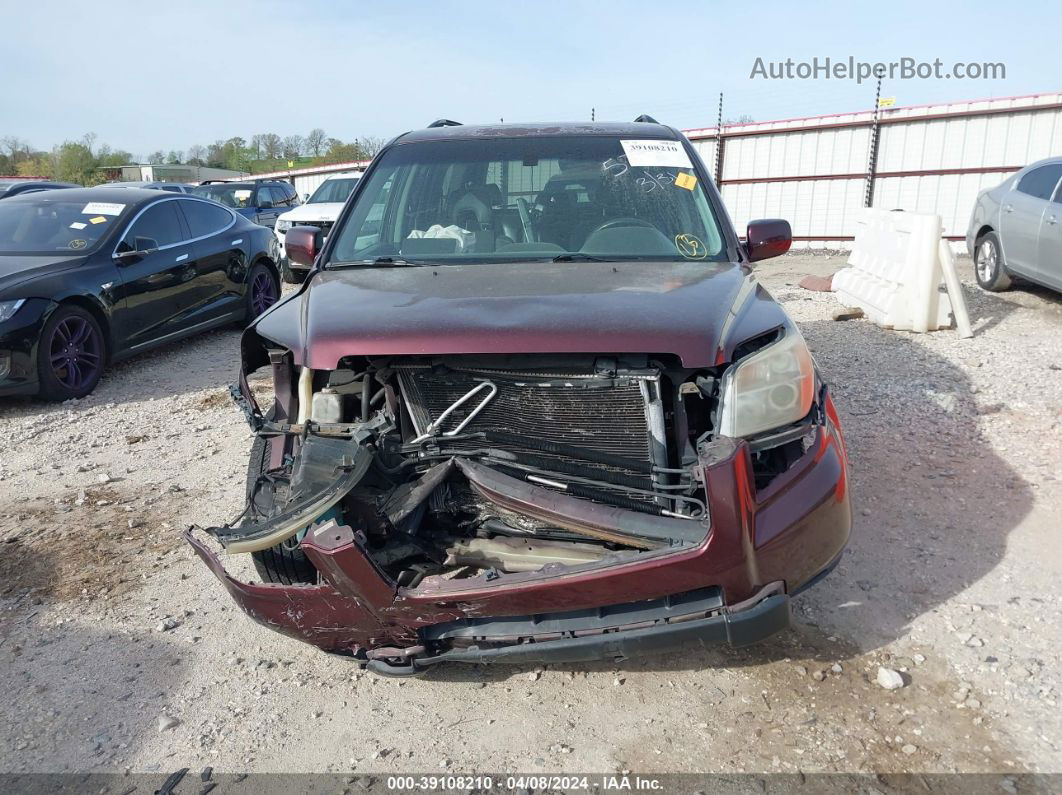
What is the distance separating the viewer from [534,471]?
2451mm

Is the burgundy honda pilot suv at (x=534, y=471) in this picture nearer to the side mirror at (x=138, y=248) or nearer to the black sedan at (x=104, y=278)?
the black sedan at (x=104, y=278)

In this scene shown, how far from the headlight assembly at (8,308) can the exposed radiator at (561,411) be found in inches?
178

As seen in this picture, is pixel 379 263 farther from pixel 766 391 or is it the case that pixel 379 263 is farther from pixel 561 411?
pixel 766 391

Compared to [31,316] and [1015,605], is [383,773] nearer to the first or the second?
[1015,605]

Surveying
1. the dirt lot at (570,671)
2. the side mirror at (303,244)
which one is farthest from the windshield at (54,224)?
the side mirror at (303,244)

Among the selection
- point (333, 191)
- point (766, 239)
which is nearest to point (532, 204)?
point (766, 239)

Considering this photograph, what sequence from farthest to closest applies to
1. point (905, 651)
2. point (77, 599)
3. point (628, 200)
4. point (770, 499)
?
1. point (628, 200)
2. point (77, 599)
3. point (905, 651)
4. point (770, 499)

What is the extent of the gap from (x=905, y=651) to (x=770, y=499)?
40.5 inches

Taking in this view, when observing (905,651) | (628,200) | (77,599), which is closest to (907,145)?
(628,200)

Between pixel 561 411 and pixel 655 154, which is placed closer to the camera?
pixel 561 411

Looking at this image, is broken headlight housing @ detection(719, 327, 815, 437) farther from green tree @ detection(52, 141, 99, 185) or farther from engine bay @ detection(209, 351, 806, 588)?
green tree @ detection(52, 141, 99, 185)

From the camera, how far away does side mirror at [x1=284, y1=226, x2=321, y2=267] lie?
3851 millimetres

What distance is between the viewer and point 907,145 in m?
14.8

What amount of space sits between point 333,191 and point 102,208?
6.85 metres
